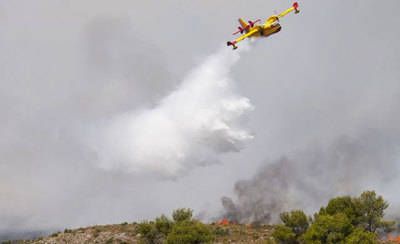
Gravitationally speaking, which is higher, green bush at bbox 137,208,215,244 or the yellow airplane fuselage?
the yellow airplane fuselage

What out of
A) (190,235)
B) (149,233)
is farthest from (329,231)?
(149,233)

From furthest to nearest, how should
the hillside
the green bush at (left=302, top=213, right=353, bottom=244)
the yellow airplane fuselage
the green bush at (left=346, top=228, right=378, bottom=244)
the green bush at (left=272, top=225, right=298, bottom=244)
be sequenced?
the hillside → the green bush at (left=272, top=225, right=298, bottom=244) → the yellow airplane fuselage → the green bush at (left=302, top=213, right=353, bottom=244) → the green bush at (left=346, top=228, right=378, bottom=244)

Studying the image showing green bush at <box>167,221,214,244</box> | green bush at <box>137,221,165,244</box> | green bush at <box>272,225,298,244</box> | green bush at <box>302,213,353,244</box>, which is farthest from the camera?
green bush at <box>137,221,165,244</box>

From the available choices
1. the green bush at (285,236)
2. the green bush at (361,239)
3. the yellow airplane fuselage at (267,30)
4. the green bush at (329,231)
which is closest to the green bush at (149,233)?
the green bush at (285,236)

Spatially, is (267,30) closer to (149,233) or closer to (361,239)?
(361,239)

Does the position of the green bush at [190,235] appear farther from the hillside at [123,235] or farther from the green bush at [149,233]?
the hillside at [123,235]

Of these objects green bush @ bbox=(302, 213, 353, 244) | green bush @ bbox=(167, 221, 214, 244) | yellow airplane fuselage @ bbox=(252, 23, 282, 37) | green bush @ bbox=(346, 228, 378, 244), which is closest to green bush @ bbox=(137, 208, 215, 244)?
green bush @ bbox=(167, 221, 214, 244)

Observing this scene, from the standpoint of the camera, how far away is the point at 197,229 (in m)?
87.2

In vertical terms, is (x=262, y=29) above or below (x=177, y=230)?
above

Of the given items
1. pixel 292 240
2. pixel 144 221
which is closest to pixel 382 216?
pixel 292 240

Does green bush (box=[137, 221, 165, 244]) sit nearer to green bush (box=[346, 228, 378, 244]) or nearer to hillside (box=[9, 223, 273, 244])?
hillside (box=[9, 223, 273, 244])

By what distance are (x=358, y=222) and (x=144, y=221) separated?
52.0m

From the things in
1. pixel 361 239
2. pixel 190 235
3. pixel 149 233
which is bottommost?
pixel 361 239

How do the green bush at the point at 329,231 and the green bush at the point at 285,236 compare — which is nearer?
the green bush at the point at 329,231
